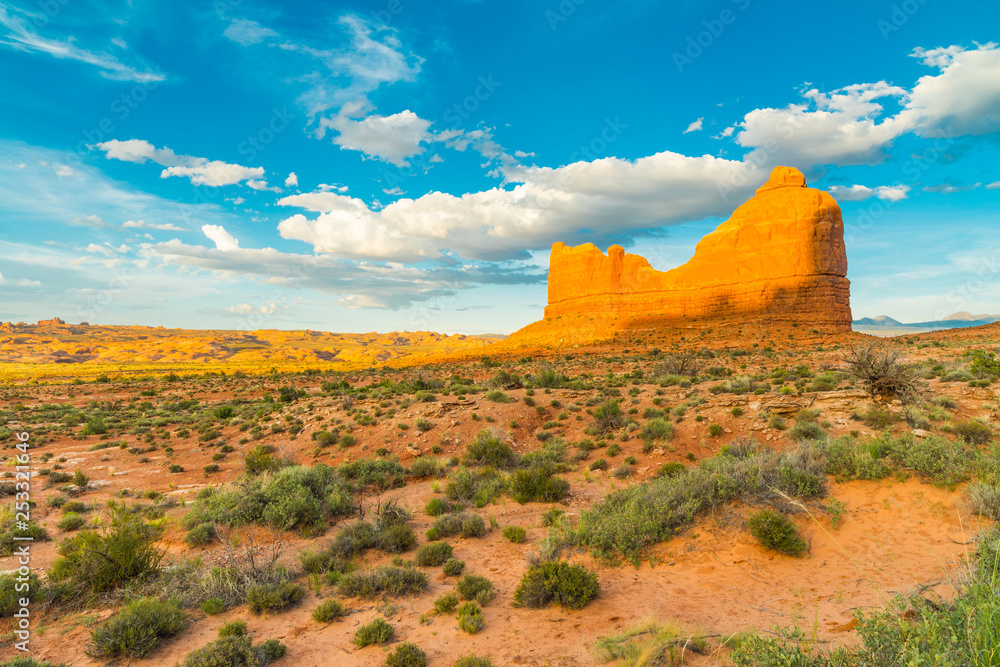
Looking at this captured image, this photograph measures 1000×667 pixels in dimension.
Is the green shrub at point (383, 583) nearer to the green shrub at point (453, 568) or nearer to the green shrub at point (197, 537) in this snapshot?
the green shrub at point (453, 568)

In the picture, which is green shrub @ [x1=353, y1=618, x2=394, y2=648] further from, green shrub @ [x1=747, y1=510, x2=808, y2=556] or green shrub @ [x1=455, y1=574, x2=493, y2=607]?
green shrub @ [x1=747, y1=510, x2=808, y2=556]

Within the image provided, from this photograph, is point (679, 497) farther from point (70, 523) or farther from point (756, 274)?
point (756, 274)

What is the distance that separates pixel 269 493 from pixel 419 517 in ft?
10.9

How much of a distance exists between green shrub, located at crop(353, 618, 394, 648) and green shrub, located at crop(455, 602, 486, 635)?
2.87 ft

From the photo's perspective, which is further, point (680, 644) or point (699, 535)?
point (699, 535)

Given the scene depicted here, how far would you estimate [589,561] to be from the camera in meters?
7.00

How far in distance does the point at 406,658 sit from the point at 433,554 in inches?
102

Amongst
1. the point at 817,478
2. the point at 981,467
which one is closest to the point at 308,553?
the point at 817,478

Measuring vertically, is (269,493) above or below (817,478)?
below

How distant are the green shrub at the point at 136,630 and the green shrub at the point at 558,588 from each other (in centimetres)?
449

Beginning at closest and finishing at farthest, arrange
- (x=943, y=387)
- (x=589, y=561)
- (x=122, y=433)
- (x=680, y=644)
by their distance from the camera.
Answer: (x=680, y=644) → (x=589, y=561) → (x=943, y=387) → (x=122, y=433)

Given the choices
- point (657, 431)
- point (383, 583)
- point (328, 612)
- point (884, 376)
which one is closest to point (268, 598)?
point (328, 612)

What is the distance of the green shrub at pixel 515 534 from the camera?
26.2ft

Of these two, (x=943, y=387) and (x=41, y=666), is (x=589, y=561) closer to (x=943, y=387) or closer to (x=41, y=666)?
(x=41, y=666)
